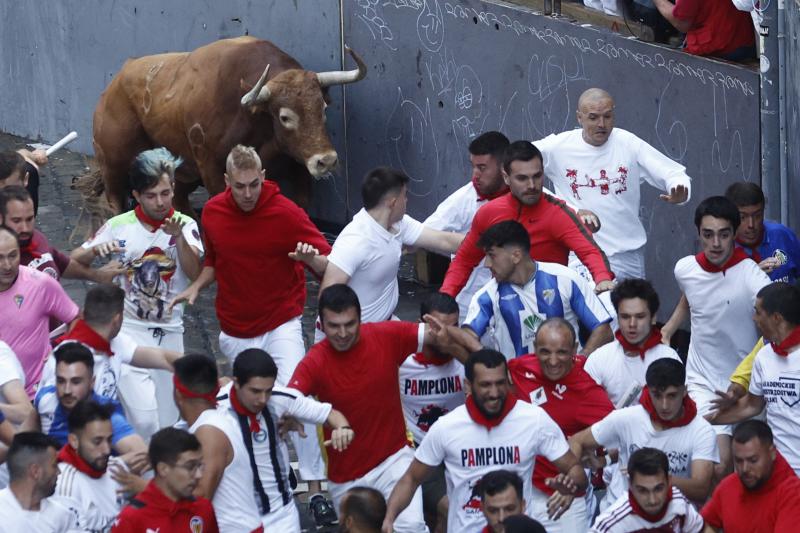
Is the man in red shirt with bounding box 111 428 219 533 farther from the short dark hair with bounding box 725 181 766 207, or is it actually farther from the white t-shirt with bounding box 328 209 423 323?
the short dark hair with bounding box 725 181 766 207

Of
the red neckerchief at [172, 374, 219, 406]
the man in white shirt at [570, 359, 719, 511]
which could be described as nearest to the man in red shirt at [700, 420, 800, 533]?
the man in white shirt at [570, 359, 719, 511]

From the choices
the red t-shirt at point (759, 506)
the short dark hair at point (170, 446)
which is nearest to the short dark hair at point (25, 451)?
the short dark hair at point (170, 446)

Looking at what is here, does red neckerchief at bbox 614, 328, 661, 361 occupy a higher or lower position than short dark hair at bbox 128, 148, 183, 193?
lower

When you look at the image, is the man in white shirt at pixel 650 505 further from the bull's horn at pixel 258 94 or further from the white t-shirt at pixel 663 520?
the bull's horn at pixel 258 94

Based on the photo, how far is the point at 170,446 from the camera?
805 cm

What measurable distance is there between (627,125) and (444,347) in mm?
4206

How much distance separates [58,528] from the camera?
26.5 feet

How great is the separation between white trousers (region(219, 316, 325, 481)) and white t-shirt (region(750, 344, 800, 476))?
9.17 feet

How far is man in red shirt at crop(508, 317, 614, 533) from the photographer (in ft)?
30.2

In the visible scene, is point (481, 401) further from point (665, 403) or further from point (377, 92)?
point (377, 92)

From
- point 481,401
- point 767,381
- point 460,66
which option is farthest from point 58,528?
point 460,66

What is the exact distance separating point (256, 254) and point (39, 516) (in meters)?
3.23

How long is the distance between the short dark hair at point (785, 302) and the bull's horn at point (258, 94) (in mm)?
7114

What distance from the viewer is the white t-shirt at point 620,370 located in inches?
381
